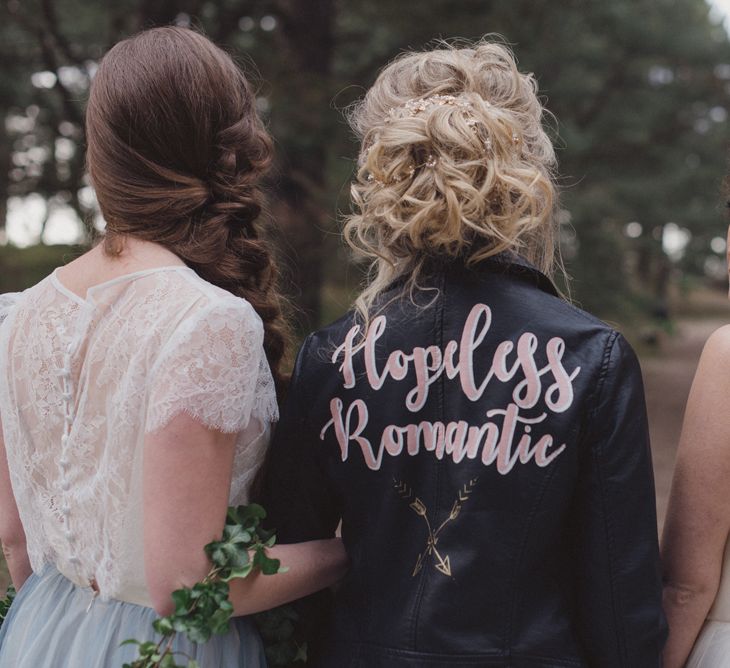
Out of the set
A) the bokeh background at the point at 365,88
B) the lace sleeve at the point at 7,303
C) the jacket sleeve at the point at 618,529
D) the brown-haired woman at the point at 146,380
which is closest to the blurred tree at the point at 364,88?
the bokeh background at the point at 365,88

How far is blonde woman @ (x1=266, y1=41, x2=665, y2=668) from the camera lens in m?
1.74

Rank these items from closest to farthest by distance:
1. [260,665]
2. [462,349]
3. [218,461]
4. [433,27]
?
[218,461] < [462,349] < [260,665] < [433,27]

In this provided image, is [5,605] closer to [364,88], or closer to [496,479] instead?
[496,479]

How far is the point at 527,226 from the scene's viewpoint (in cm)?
181

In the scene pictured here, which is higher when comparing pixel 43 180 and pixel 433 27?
pixel 433 27

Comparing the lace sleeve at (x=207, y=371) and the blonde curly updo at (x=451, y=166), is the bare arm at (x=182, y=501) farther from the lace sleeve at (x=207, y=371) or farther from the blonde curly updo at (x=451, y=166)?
the blonde curly updo at (x=451, y=166)

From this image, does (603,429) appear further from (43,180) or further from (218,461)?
(43,180)

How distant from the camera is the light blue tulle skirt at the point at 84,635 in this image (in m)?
1.86

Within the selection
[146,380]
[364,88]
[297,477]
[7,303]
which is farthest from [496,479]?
[364,88]

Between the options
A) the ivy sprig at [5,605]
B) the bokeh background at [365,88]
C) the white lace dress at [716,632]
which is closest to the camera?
the white lace dress at [716,632]

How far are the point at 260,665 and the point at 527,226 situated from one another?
1.09m

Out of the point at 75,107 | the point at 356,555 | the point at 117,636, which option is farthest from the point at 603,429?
the point at 75,107

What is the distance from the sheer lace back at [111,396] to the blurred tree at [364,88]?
1.55 m

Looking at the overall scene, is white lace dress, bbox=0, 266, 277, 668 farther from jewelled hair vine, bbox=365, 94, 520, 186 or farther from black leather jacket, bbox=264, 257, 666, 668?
jewelled hair vine, bbox=365, 94, 520, 186
